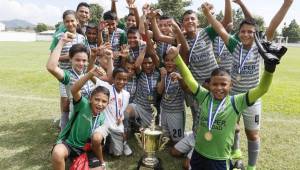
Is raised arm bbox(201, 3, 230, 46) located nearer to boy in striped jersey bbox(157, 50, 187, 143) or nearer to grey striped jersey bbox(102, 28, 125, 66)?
boy in striped jersey bbox(157, 50, 187, 143)

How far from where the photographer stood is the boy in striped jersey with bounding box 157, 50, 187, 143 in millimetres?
5262

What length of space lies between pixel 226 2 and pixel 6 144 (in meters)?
3.84

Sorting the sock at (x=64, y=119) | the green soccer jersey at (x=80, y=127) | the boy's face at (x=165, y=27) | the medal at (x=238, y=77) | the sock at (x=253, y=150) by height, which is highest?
the boy's face at (x=165, y=27)

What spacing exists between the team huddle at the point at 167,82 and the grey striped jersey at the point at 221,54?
0.6 inches

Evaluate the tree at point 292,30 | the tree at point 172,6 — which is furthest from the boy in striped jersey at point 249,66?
the tree at point 292,30

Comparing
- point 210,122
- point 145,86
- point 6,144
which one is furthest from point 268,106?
point 6,144

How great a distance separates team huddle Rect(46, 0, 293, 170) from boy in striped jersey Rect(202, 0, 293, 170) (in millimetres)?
12

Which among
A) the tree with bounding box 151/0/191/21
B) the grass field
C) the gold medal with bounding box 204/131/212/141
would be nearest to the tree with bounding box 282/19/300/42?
the tree with bounding box 151/0/191/21

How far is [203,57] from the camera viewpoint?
15.3ft

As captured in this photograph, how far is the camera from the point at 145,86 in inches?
217

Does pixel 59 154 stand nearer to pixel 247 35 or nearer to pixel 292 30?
pixel 247 35

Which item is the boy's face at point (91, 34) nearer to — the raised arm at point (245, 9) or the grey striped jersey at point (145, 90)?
the grey striped jersey at point (145, 90)

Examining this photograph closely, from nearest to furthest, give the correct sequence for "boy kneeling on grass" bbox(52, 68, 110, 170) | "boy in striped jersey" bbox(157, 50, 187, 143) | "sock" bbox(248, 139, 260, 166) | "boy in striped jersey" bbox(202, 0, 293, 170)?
"boy kneeling on grass" bbox(52, 68, 110, 170) < "boy in striped jersey" bbox(202, 0, 293, 170) < "sock" bbox(248, 139, 260, 166) < "boy in striped jersey" bbox(157, 50, 187, 143)

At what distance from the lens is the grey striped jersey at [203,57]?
467 centimetres
